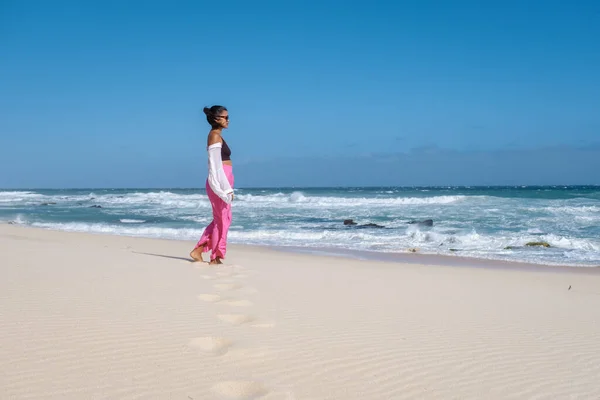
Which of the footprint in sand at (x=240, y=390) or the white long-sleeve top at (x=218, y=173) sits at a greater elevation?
the white long-sleeve top at (x=218, y=173)

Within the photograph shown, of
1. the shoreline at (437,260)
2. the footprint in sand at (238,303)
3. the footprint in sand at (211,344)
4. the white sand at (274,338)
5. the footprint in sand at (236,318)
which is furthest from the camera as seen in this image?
the shoreline at (437,260)

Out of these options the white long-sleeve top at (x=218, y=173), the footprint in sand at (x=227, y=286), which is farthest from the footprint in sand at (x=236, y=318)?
the white long-sleeve top at (x=218, y=173)

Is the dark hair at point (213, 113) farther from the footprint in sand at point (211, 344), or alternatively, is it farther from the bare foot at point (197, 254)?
the footprint in sand at point (211, 344)

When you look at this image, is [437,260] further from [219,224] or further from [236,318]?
[236,318]

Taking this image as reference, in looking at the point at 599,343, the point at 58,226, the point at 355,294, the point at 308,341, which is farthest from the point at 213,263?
the point at 58,226

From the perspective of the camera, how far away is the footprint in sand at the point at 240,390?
250 cm

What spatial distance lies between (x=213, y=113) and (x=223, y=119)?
15 centimetres

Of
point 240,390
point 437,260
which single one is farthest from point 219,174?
point 437,260

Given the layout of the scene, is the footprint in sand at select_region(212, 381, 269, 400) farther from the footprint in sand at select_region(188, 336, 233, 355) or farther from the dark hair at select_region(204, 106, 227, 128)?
the dark hair at select_region(204, 106, 227, 128)

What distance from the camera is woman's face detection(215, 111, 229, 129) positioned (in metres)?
6.70

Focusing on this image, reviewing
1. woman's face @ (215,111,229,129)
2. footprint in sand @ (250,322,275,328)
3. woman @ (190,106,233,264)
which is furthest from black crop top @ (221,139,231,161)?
footprint in sand @ (250,322,275,328)

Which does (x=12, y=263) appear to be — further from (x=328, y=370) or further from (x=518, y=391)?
(x=518, y=391)

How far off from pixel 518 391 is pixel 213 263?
4928 millimetres

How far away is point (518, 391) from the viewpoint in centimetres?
281
